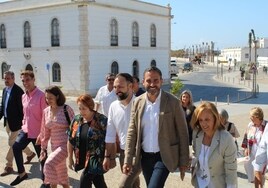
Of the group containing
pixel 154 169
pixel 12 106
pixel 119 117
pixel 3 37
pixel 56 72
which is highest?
pixel 3 37

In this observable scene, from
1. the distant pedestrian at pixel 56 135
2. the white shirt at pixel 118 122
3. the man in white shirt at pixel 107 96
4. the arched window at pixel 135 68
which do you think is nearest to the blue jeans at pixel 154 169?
the white shirt at pixel 118 122

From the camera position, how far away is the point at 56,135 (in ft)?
17.4

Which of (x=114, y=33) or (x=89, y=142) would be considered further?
(x=114, y=33)

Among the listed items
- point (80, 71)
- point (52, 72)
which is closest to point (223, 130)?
point (80, 71)

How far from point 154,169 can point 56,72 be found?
24439mm

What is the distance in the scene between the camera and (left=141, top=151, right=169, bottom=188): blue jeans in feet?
13.2

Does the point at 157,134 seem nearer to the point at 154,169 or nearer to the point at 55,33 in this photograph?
the point at 154,169

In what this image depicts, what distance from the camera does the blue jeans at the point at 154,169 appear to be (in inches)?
158

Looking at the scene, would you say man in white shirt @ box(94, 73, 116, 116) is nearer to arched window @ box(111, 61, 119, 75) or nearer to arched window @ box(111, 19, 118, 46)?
arched window @ box(111, 61, 119, 75)

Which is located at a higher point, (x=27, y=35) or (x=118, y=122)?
(x=27, y=35)

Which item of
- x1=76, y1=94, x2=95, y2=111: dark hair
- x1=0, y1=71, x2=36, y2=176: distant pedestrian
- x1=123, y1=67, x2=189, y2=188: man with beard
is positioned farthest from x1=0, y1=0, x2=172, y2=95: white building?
x1=123, y1=67, x2=189, y2=188: man with beard

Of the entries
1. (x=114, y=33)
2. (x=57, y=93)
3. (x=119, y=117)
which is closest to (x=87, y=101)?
(x=119, y=117)

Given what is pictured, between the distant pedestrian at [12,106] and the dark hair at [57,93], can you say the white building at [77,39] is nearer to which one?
the distant pedestrian at [12,106]

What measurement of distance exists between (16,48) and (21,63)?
4.34ft
